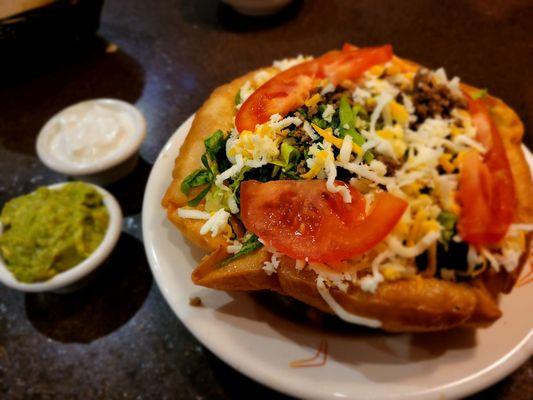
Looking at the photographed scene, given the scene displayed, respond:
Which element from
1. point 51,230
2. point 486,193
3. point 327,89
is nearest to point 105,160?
point 51,230

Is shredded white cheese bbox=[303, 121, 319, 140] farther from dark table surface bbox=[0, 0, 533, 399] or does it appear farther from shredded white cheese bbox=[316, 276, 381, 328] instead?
dark table surface bbox=[0, 0, 533, 399]

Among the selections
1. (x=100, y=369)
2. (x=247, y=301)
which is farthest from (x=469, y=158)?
(x=100, y=369)

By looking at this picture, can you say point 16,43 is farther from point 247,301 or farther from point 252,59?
point 247,301

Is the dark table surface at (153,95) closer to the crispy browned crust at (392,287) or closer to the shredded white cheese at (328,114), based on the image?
the crispy browned crust at (392,287)

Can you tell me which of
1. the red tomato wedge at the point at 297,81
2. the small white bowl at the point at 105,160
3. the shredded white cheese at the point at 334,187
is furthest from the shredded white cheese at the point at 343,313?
the small white bowl at the point at 105,160

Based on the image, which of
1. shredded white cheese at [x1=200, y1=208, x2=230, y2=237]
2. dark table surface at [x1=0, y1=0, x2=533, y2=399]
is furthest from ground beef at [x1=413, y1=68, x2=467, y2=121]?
dark table surface at [x1=0, y1=0, x2=533, y2=399]

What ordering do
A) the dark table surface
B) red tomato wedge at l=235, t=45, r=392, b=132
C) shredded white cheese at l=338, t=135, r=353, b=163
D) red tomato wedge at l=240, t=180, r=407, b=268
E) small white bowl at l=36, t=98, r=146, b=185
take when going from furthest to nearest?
small white bowl at l=36, t=98, r=146, b=185 → the dark table surface → red tomato wedge at l=235, t=45, r=392, b=132 → shredded white cheese at l=338, t=135, r=353, b=163 → red tomato wedge at l=240, t=180, r=407, b=268

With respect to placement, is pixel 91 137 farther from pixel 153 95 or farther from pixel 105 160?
pixel 153 95
